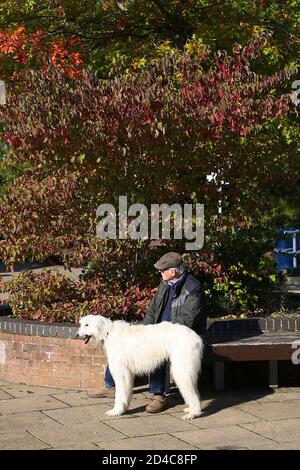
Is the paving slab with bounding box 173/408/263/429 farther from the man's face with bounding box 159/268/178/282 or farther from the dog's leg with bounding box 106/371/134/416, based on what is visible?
the man's face with bounding box 159/268/178/282

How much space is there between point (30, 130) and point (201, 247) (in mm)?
2603

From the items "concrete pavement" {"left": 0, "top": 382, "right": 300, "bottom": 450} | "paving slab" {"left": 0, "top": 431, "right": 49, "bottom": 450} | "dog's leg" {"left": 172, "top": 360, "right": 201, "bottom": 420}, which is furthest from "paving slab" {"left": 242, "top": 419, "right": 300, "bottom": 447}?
"paving slab" {"left": 0, "top": 431, "right": 49, "bottom": 450}

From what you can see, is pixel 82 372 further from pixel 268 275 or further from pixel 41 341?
pixel 268 275

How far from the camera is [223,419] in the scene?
8.64m

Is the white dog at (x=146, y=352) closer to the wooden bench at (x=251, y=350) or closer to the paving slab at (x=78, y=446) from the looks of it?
the wooden bench at (x=251, y=350)

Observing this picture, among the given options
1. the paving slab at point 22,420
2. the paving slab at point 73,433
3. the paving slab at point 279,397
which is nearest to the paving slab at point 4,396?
the paving slab at point 22,420

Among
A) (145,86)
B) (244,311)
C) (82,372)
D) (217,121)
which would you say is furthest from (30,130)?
(244,311)

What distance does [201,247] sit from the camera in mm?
10922

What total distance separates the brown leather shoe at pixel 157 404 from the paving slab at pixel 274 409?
777mm

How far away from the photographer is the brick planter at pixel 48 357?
10.1 m

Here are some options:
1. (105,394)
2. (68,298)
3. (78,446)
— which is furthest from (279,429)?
(68,298)

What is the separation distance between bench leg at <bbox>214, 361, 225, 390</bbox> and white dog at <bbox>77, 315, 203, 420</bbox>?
3.88ft

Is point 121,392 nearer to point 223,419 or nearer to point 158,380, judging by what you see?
point 158,380

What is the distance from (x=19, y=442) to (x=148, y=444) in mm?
1163
